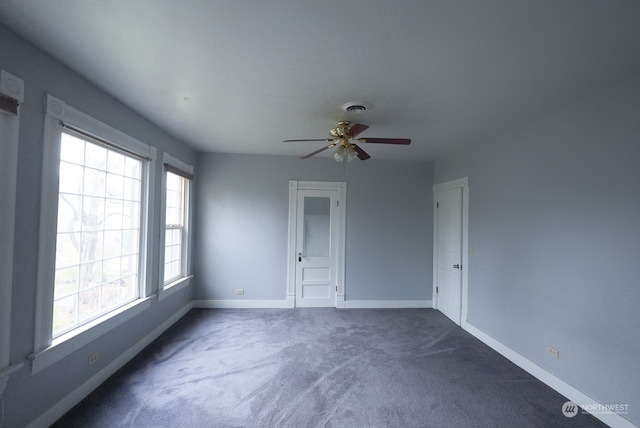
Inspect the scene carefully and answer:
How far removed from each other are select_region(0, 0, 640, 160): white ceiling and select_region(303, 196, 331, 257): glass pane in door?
2.04 meters

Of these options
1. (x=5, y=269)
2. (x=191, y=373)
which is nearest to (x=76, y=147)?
(x=5, y=269)

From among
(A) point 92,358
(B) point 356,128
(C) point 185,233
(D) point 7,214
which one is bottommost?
(A) point 92,358

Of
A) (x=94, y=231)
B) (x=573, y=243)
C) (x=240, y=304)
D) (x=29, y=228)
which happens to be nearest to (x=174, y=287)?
(x=240, y=304)

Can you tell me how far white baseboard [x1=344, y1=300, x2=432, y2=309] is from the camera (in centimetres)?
463

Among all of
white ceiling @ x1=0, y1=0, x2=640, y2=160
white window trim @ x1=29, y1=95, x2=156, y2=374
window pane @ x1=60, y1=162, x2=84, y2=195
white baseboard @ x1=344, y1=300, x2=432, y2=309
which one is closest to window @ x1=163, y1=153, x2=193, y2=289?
white ceiling @ x1=0, y1=0, x2=640, y2=160

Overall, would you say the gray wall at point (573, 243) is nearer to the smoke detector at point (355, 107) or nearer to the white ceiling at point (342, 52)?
the white ceiling at point (342, 52)

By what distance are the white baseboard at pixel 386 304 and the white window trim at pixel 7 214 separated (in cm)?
383

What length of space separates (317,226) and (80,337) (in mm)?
3217

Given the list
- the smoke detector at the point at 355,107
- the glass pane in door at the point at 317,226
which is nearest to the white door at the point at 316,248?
the glass pane in door at the point at 317,226

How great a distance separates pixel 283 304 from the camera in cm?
456

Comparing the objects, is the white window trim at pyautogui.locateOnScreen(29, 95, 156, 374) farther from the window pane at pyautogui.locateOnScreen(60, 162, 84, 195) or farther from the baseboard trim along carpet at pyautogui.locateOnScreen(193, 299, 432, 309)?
the baseboard trim along carpet at pyautogui.locateOnScreen(193, 299, 432, 309)

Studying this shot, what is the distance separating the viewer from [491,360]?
9.67 feet

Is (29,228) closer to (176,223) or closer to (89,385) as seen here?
(89,385)

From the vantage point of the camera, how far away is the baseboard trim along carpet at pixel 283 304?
14.7 ft
